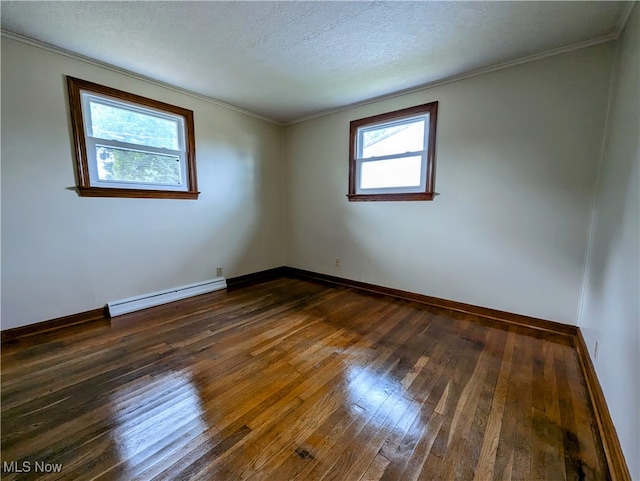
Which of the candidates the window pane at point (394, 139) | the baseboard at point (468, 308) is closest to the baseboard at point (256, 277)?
the baseboard at point (468, 308)

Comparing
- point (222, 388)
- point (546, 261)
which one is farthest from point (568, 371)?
point (222, 388)

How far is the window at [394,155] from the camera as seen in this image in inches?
121

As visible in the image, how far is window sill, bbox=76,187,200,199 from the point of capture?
2584 millimetres

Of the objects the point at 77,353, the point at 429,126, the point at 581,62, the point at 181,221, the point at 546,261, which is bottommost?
the point at 77,353

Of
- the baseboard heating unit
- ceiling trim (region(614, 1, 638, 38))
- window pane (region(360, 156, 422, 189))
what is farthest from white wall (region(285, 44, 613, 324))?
the baseboard heating unit

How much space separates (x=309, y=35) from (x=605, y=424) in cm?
311

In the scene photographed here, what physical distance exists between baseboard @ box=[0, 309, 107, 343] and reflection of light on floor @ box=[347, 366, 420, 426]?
2647mm

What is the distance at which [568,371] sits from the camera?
6.22 feet

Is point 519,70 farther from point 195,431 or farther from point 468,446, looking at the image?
point 195,431

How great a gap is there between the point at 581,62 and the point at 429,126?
125 centimetres

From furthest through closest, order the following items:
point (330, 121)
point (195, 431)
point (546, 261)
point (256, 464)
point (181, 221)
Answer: point (330, 121) → point (181, 221) → point (546, 261) → point (195, 431) → point (256, 464)

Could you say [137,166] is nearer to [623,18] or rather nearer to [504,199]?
[504,199]

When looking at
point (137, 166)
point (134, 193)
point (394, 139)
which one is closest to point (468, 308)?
point (394, 139)

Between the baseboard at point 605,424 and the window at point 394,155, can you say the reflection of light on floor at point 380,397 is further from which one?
the window at point 394,155
